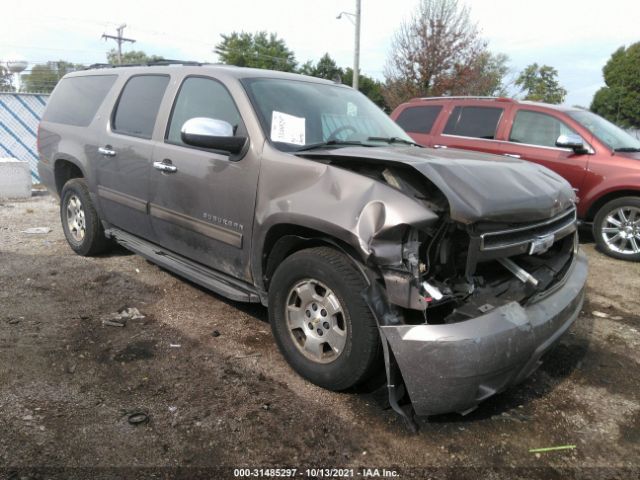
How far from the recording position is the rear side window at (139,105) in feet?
13.0

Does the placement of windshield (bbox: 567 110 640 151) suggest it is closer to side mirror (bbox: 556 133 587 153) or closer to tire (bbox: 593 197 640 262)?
side mirror (bbox: 556 133 587 153)

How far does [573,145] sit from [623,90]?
4772cm

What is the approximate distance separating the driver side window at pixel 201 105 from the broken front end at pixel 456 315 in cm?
153

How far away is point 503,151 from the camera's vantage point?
22.0ft

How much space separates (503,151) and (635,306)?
A: 2.94 metres

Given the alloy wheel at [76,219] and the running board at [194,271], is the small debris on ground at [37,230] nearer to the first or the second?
the alloy wheel at [76,219]

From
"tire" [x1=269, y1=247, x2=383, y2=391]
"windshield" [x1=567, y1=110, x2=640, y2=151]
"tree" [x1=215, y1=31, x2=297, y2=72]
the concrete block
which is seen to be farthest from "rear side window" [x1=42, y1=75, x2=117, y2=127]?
"tree" [x1=215, y1=31, x2=297, y2=72]

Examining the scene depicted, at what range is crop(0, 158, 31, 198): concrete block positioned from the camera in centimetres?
877

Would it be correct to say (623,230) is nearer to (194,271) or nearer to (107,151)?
(194,271)

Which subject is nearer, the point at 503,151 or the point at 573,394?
the point at 573,394

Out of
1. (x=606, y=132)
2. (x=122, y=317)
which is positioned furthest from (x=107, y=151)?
(x=606, y=132)

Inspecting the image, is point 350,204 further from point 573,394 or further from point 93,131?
point 93,131

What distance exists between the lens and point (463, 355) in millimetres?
2178

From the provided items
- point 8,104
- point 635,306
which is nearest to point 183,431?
point 635,306
